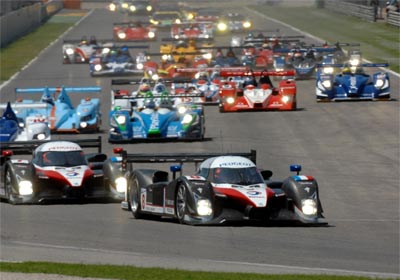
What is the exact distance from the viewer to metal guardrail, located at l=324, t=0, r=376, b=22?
96.1 m

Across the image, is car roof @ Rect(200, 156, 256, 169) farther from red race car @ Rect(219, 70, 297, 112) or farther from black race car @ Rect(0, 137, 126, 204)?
red race car @ Rect(219, 70, 297, 112)

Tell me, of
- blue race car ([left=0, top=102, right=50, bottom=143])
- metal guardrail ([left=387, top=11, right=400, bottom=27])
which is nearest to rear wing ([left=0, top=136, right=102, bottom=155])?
blue race car ([left=0, top=102, right=50, bottom=143])

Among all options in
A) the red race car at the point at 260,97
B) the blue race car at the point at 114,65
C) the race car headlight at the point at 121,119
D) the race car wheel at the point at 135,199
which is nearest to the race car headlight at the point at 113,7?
the blue race car at the point at 114,65

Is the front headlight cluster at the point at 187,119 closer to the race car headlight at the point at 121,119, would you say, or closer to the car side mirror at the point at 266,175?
the race car headlight at the point at 121,119

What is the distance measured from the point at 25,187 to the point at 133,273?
8896mm

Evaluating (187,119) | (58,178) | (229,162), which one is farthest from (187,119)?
(229,162)

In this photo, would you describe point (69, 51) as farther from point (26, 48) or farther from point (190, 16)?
point (190, 16)

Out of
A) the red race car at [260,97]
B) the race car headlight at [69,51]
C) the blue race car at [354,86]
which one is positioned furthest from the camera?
the race car headlight at [69,51]

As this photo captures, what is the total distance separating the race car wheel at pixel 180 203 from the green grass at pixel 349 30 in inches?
1500

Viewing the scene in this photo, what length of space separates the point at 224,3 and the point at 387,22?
42958mm

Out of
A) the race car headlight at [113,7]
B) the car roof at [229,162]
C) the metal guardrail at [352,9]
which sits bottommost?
the race car headlight at [113,7]

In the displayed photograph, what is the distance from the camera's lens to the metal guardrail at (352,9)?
3782 inches

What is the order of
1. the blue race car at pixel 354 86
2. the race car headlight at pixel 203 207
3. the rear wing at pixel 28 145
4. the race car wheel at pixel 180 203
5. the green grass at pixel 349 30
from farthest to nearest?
1. the green grass at pixel 349 30
2. the blue race car at pixel 354 86
3. the rear wing at pixel 28 145
4. the race car wheel at pixel 180 203
5. the race car headlight at pixel 203 207

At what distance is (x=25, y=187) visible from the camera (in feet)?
81.7
